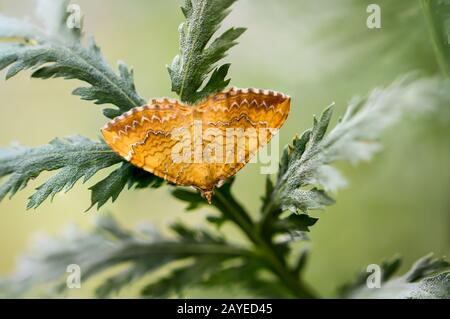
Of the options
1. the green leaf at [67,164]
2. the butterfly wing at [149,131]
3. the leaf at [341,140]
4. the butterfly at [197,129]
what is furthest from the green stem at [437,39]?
the green leaf at [67,164]

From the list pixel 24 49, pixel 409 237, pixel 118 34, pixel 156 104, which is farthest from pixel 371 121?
pixel 118 34

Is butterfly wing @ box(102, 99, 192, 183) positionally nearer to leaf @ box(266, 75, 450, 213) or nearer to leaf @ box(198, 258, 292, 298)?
leaf @ box(266, 75, 450, 213)

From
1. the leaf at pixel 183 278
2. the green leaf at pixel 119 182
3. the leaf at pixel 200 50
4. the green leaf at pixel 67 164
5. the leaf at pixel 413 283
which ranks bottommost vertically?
the leaf at pixel 413 283

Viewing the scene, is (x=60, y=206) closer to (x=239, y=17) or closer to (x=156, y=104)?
(x=239, y=17)

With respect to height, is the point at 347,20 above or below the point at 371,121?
above

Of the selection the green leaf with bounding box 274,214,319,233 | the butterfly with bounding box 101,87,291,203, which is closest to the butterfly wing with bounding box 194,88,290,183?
the butterfly with bounding box 101,87,291,203

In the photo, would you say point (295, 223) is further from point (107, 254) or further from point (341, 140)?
point (107, 254)

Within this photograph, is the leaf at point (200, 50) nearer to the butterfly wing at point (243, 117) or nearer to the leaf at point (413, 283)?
the butterfly wing at point (243, 117)
